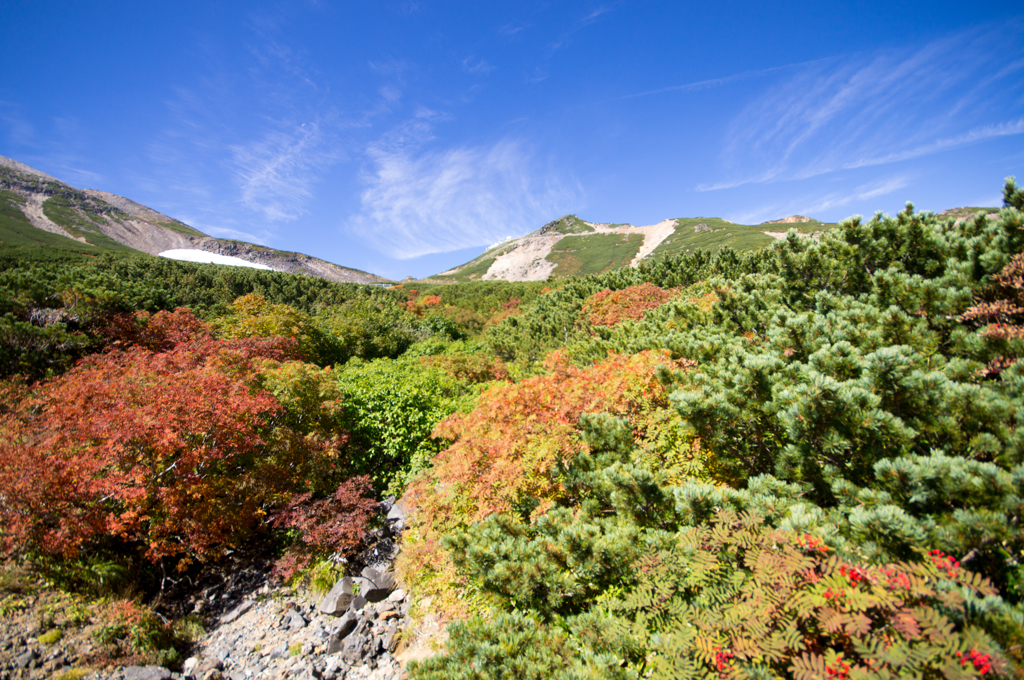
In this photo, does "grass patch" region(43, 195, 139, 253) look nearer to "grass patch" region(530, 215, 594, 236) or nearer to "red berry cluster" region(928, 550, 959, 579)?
"red berry cluster" region(928, 550, 959, 579)

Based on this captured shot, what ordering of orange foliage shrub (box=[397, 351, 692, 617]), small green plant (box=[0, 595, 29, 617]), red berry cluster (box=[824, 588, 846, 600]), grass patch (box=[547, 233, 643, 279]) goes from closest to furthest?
1. red berry cluster (box=[824, 588, 846, 600])
2. orange foliage shrub (box=[397, 351, 692, 617])
3. small green plant (box=[0, 595, 29, 617])
4. grass patch (box=[547, 233, 643, 279])

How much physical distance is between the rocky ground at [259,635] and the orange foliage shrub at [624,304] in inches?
400

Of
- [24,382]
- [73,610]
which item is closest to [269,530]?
[73,610]

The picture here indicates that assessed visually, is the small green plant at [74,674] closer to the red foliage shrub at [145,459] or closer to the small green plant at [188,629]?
the small green plant at [188,629]

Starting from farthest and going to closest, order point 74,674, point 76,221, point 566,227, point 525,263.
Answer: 1. point 566,227
2. point 525,263
3. point 76,221
4. point 74,674

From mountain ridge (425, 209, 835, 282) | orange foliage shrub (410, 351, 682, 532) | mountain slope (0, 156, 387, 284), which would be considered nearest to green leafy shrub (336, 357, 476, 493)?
orange foliage shrub (410, 351, 682, 532)

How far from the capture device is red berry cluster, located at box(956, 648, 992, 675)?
1.74 m

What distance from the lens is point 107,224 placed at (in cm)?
8088

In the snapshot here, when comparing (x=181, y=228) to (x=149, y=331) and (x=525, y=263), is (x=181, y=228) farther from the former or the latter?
(x=149, y=331)

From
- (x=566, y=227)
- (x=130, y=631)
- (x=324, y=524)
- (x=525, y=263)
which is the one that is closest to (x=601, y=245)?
(x=525, y=263)

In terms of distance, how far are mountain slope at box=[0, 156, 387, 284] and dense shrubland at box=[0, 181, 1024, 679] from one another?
58705mm

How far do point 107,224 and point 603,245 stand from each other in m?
107

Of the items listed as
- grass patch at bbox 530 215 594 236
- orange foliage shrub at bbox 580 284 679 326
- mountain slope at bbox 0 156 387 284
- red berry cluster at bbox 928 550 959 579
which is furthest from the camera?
grass patch at bbox 530 215 594 236

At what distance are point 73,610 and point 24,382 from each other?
7412 mm
